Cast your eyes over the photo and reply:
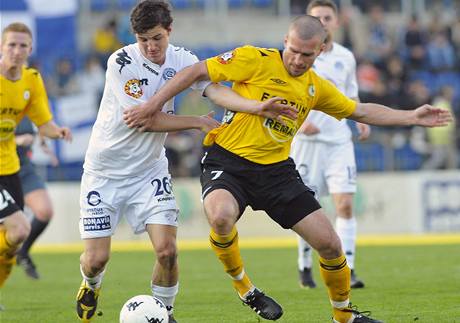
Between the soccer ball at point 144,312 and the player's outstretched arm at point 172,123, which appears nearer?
the soccer ball at point 144,312

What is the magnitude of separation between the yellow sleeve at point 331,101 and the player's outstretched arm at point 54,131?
3.13 m

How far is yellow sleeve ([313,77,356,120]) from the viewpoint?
7977mm

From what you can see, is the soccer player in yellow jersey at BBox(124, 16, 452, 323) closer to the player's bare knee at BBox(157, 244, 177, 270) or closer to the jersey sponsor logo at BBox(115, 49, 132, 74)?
the player's bare knee at BBox(157, 244, 177, 270)

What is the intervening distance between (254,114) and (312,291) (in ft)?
12.9

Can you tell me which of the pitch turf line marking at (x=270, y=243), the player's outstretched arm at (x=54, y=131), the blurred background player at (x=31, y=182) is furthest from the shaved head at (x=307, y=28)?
the pitch turf line marking at (x=270, y=243)

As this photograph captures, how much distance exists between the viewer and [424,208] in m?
20.5

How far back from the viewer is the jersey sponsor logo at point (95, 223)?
26.4 ft

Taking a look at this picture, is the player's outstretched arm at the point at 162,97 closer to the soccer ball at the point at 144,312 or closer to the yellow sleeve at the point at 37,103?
the soccer ball at the point at 144,312

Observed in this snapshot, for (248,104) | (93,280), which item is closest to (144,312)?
(93,280)

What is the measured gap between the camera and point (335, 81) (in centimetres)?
1150

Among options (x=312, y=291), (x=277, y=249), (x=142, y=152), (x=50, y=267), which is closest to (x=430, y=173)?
(x=277, y=249)

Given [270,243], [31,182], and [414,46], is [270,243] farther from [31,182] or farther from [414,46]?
[31,182]

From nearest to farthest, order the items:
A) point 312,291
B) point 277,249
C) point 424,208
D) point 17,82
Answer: point 17,82
point 312,291
point 277,249
point 424,208

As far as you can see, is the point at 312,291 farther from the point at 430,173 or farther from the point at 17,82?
the point at 430,173
